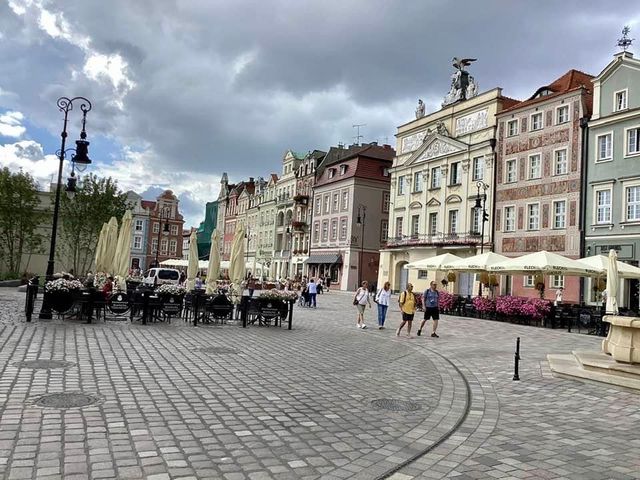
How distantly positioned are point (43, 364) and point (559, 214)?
32.6 meters

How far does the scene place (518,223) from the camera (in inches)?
1484

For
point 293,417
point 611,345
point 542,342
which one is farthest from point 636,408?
point 542,342

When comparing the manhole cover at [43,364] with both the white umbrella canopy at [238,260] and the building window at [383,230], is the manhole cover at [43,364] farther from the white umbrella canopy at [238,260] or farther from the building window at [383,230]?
the building window at [383,230]

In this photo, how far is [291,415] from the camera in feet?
22.1

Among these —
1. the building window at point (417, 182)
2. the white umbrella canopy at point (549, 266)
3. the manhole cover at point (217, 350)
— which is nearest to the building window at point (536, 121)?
→ the building window at point (417, 182)

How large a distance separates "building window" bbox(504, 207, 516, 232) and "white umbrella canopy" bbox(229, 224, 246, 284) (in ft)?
77.5

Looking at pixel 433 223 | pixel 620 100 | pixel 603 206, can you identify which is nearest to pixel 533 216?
pixel 603 206

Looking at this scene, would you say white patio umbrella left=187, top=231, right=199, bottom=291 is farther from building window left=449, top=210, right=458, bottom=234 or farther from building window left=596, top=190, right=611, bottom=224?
building window left=449, top=210, right=458, bottom=234

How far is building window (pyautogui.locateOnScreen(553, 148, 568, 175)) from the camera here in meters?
34.8

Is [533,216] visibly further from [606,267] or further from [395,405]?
[395,405]

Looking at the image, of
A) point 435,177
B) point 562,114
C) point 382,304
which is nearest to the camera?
point 382,304

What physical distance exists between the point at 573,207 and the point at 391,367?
26.9 m

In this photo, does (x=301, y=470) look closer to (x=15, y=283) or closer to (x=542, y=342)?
(x=542, y=342)

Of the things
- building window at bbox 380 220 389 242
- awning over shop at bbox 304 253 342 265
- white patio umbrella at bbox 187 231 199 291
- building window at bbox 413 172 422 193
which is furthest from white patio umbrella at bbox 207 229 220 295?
building window at bbox 380 220 389 242
